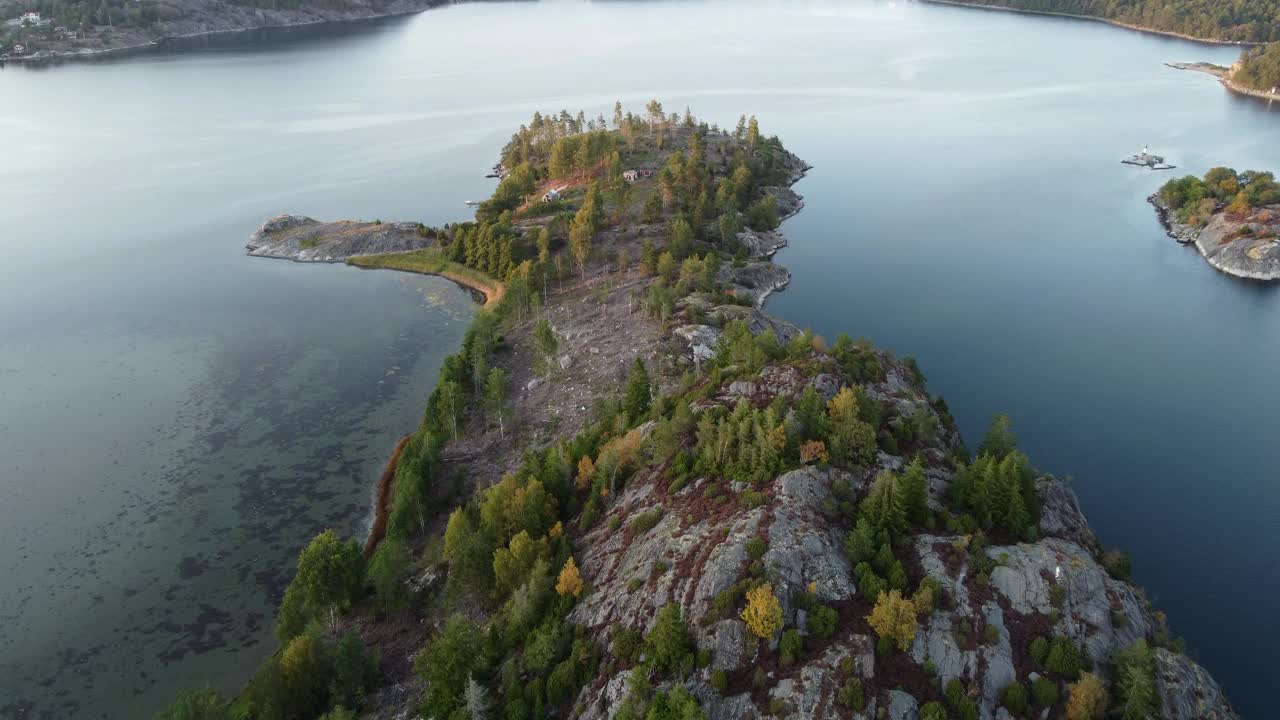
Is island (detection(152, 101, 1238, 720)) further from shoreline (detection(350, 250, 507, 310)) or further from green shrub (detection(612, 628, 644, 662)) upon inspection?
shoreline (detection(350, 250, 507, 310))

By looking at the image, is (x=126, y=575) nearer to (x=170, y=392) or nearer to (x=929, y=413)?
(x=170, y=392)

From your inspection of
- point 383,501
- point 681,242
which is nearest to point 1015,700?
point 383,501

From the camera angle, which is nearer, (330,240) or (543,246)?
(543,246)

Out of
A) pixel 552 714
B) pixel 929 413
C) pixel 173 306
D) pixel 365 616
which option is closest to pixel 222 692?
pixel 365 616

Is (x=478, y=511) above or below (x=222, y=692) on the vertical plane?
above

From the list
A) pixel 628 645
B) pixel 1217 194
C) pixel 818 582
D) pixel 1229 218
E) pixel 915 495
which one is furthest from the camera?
pixel 1217 194

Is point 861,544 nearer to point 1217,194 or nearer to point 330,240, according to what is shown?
point 330,240
